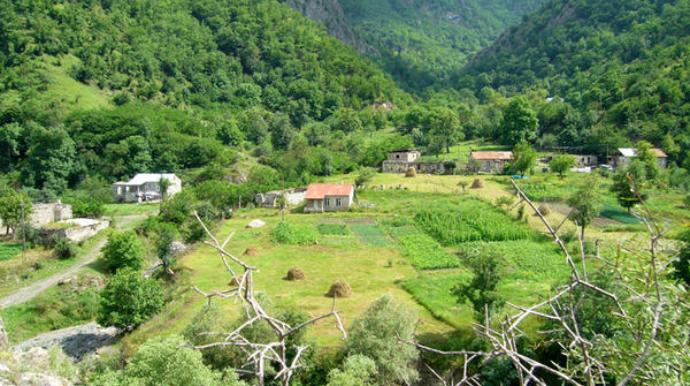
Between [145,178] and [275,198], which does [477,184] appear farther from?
[145,178]

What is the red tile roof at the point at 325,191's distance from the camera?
4134cm

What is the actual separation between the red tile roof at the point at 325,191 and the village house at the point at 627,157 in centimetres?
3275

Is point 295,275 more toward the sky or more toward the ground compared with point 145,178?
more toward the ground

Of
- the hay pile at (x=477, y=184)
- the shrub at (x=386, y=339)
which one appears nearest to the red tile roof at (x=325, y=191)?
the hay pile at (x=477, y=184)

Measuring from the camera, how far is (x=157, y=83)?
82125mm

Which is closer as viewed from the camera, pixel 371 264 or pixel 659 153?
pixel 371 264

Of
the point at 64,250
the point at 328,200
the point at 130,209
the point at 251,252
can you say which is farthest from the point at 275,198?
the point at 64,250

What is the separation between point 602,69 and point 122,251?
337ft

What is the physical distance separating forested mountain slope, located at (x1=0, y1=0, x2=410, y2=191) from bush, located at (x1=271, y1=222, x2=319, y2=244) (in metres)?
29.2

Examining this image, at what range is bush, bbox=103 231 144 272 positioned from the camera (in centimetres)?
2614

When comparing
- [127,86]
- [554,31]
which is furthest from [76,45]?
[554,31]

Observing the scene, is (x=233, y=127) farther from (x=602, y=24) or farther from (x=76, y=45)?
(x=602, y=24)

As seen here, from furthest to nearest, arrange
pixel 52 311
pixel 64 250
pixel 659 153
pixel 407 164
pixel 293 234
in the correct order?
pixel 407 164 < pixel 659 153 < pixel 293 234 < pixel 64 250 < pixel 52 311

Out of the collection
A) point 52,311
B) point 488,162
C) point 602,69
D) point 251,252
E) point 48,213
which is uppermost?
point 602,69
